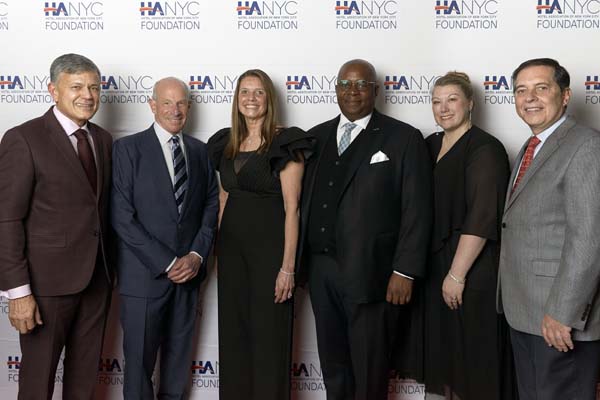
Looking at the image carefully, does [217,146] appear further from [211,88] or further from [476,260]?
[476,260]

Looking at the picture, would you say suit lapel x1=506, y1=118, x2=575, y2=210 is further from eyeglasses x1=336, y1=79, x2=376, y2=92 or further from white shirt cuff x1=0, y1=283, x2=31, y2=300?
white shirt cuff x1=0, y1=283, x2=31, y2=300

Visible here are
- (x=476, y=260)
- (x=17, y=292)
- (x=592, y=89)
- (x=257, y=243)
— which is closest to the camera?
(x=17, y=292)

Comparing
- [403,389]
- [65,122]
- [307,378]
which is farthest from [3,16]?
[403,389]

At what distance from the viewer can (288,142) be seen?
277 cm

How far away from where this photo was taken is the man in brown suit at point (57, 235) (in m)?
2.49

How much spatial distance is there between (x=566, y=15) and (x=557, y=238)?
5.34 feet

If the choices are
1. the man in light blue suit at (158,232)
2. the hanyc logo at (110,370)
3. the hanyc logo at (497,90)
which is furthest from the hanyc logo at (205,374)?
the hanyc logo at (497,90)

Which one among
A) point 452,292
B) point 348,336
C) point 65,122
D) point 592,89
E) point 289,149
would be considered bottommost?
point 348,336

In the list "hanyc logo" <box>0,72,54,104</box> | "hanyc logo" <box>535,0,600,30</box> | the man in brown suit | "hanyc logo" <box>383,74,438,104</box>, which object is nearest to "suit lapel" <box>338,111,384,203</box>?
"hanyc logo" <box>383,74,438,104</box>

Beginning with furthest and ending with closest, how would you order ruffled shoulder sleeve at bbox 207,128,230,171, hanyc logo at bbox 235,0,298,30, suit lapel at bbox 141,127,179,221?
hanyc logo at bbox 235,0,298,30
ruffled shoulder sleeve at bbox 207,128,230,171
suit lapel at bbox 141,127,179,221

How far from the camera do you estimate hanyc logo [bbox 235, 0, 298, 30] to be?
3326mm

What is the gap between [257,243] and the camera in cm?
283

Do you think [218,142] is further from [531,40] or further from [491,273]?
[531,40]

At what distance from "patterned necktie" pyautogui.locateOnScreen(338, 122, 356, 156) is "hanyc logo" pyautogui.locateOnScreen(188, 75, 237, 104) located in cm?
83
